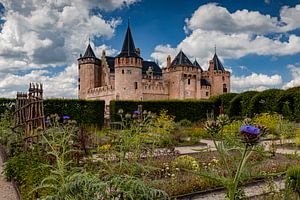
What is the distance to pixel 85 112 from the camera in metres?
19.1

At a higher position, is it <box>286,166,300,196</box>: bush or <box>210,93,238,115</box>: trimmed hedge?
<box>210,93,238,115</box>: trimmed hedge

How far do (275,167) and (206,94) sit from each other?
3898cm

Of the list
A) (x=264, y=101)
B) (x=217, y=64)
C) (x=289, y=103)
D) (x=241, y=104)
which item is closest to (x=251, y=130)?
(x=289, y=103)

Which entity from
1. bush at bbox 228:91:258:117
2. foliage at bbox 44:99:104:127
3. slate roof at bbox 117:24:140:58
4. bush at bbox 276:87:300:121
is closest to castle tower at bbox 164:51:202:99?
slate roof at bbox 117:24:140:58

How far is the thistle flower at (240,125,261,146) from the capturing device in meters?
1.95

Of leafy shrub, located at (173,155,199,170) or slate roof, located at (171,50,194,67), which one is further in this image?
slate roof, located at (171,50,194,67)

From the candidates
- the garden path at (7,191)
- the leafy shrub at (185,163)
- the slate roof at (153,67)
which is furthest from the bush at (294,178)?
the slate roof at (153,67)

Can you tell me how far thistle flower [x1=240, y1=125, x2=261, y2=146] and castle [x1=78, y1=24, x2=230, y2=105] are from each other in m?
33.3

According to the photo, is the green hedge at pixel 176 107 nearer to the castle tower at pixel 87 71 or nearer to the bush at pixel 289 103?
the bush at pixel 289 103

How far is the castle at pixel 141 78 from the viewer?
35531 mm

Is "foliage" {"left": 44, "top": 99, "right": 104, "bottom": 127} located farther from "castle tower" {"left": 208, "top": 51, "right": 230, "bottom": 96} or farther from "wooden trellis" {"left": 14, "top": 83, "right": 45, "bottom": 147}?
"castle tower" {"left": 208, "top": 51, "right": 230, "bottom": 96}

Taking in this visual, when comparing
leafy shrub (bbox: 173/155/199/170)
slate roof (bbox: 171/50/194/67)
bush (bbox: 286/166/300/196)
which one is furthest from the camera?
slate roof (bbox: 171/50/194/67)

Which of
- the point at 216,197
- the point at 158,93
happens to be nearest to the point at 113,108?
the point at 216,197

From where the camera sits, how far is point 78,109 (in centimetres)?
1888
